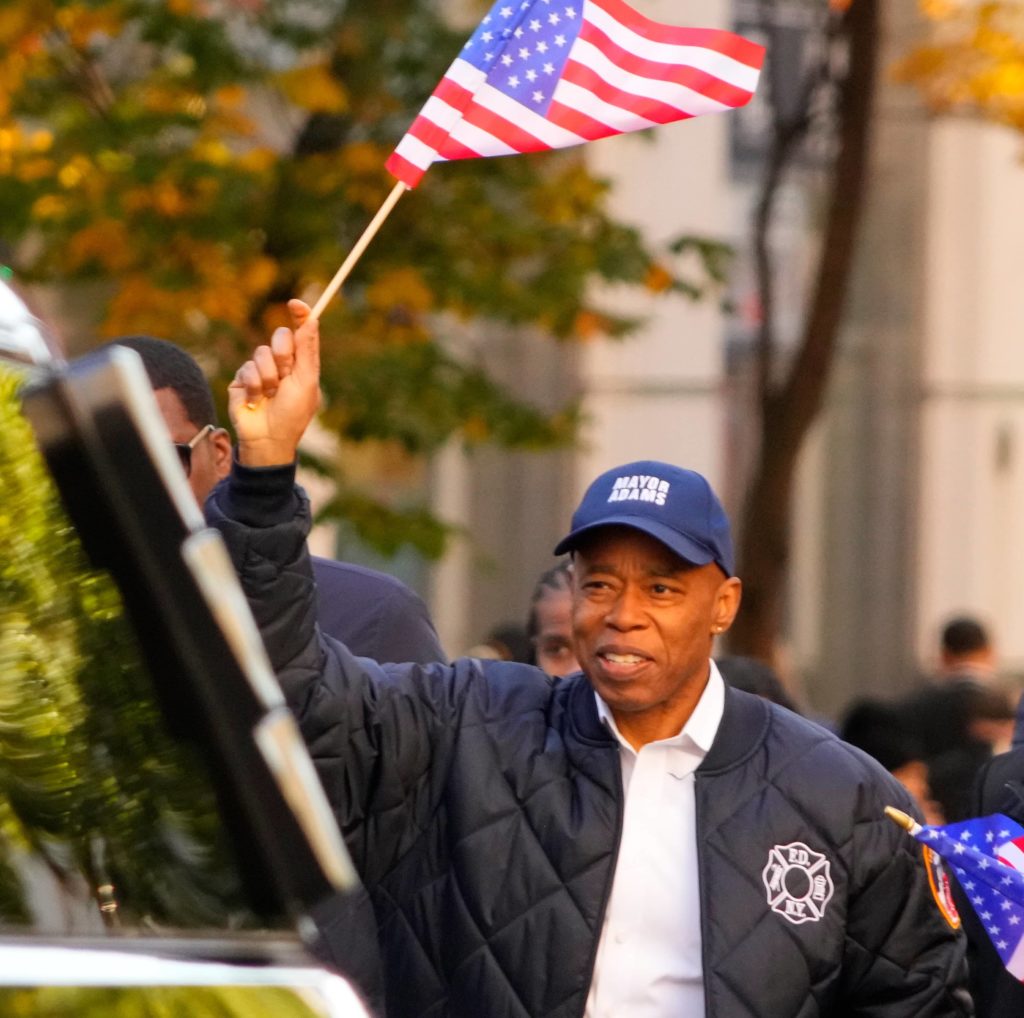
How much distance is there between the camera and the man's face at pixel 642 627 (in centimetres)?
378

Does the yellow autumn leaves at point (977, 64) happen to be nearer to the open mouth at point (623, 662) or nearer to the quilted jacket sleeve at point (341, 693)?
the open mouth at point (623, 662)

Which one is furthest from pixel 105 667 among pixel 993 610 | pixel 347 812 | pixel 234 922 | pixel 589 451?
pixel 993 610

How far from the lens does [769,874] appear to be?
3678 millimetres

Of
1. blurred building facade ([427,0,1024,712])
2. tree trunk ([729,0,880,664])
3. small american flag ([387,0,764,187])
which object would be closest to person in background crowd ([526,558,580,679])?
small american flag ([387,0,764,187])

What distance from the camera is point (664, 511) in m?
3.79

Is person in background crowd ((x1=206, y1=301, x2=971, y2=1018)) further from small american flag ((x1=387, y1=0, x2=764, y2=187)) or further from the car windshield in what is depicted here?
the car windshield

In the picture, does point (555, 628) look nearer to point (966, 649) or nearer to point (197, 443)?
point (197, 443)

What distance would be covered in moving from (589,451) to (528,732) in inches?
314

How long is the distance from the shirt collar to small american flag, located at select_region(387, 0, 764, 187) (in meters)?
1.11

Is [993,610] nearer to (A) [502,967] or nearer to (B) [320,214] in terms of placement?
(B) [320,214]

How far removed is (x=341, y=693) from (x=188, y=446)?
968 mm

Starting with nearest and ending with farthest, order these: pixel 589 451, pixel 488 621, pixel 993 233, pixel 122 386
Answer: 1. pixel 122 386
2. pixel 589 451
3. pixel 488 621
4. pixel 993 233

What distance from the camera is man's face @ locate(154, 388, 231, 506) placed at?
4453 millimetres

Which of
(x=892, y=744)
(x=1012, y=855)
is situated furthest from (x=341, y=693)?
(x=892, y=744)
